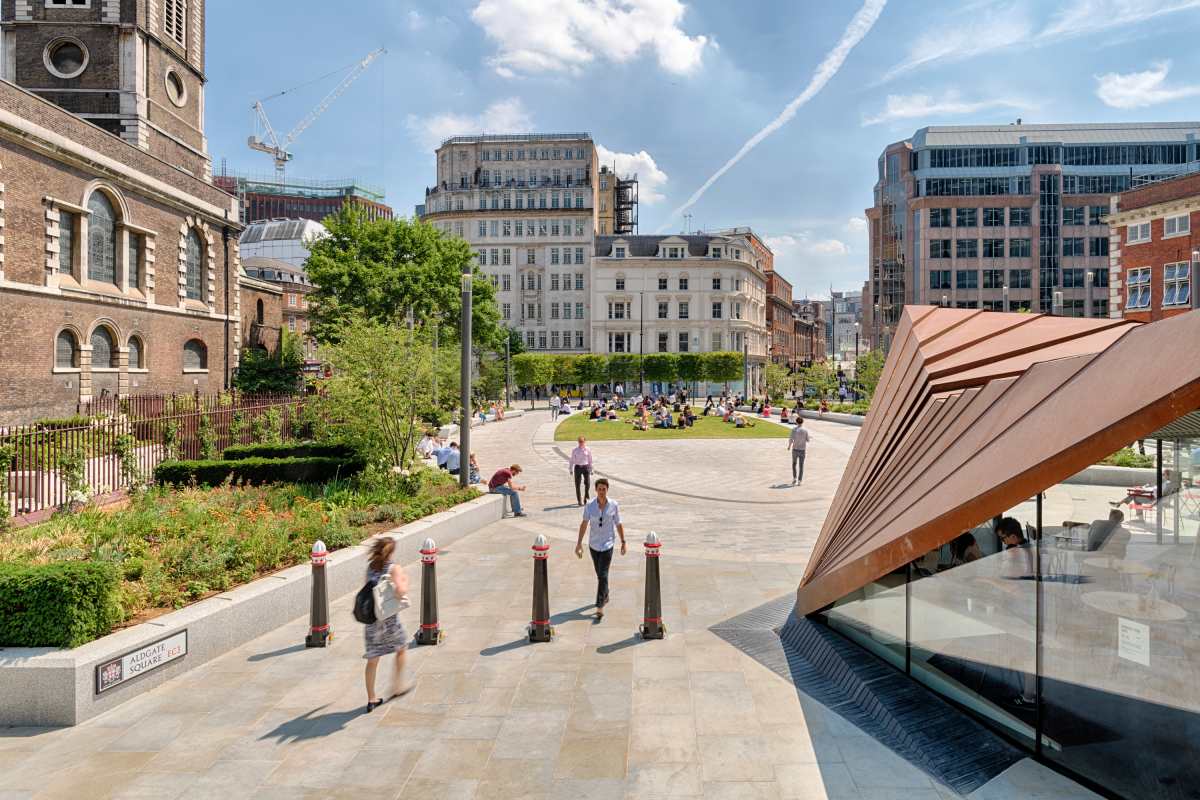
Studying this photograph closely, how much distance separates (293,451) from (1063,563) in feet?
49.9

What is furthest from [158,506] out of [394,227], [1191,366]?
[394,227]

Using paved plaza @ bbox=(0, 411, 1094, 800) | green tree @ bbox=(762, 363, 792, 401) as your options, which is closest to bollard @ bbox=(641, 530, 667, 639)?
paved plaza @ bbox=(0, 411, 1094, 800)

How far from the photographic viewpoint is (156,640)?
6.84 metres

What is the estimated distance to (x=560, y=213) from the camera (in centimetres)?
8538

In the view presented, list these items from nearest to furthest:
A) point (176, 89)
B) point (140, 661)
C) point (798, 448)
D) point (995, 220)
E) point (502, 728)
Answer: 1. point (502, 728)
2. point (140, 661)
3. point (798, 448)
4. point (176, 89)
5. point (995, 220)

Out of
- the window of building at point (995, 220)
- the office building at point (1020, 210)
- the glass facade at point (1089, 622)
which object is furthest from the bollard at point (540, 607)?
the window of building at point (995, 220)

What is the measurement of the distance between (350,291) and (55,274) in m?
14.3

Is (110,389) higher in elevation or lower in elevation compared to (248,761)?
higher

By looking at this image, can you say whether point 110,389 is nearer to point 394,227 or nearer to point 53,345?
point 53,345

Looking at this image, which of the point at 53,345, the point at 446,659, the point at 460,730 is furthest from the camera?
the point at 53,345

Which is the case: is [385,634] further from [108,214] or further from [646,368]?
[646,368]

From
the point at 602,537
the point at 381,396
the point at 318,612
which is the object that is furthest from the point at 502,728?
the point at 381,396

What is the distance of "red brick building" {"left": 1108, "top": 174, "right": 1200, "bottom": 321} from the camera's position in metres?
37.7

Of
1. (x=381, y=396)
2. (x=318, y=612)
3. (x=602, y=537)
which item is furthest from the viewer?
(x=381, y=396)
